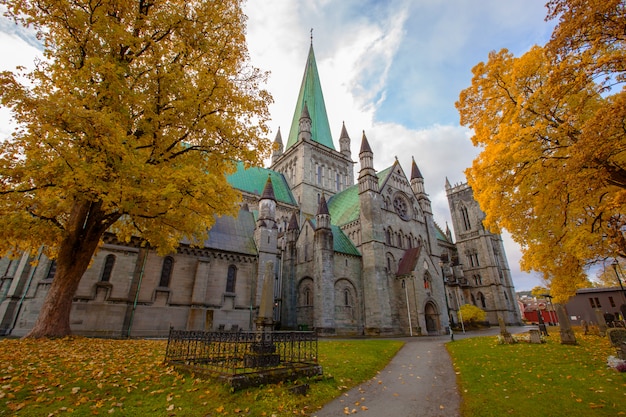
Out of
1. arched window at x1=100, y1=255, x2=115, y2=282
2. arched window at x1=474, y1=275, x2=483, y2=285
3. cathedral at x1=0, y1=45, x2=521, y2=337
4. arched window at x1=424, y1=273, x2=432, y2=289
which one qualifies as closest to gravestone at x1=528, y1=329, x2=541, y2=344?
cathedral at x1=0, y1=45, x2=521, y2=337

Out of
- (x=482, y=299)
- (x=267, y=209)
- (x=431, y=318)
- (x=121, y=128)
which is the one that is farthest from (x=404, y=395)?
(x=482, y=299)

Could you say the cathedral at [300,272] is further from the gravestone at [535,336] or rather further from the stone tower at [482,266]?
the gravestone at [535,336]

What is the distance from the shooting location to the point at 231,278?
2258cm

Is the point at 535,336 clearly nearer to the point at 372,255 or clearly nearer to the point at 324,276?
the point at 372,255

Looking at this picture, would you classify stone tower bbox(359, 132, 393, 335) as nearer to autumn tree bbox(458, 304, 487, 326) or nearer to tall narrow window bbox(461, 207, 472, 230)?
autumn tree bbox(458, 304, 487, 326)

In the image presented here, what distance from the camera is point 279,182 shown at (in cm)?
4659

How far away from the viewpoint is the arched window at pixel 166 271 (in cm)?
1998

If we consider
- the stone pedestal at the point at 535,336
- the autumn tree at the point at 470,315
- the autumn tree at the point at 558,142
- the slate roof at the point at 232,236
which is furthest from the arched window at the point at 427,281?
the slate roof at the point at 232,236

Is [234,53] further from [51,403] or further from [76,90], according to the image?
[51,403]

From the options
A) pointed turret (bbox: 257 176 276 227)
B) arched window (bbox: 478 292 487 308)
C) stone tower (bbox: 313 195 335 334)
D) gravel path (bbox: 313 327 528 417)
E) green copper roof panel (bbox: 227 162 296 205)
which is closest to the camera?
gravel path (bbox: 313 327 528 417)

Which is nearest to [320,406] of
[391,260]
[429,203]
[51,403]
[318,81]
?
[51,403]

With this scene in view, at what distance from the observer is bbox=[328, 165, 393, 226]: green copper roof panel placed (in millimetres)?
33719

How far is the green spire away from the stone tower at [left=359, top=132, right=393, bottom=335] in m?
20.2

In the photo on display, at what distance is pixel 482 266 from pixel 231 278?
148 ft
